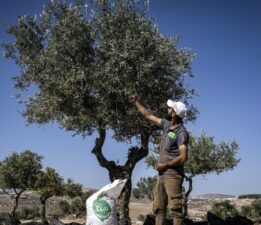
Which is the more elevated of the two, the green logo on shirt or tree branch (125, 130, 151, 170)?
tree branch (125, 130, 151, 170)

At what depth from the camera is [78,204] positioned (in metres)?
67.2

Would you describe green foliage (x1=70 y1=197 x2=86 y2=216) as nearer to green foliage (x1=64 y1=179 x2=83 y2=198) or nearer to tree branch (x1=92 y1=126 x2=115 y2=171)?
green foliage (x1=64 y1=179 x2=83 y2=198)

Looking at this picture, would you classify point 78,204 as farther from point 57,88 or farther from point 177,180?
point 177,180

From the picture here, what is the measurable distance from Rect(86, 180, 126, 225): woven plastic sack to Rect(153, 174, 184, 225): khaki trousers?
2.89 ft

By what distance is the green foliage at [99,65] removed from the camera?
55.8 ft

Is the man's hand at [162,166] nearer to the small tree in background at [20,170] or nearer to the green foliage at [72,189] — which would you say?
the small tree in background at [20,170]

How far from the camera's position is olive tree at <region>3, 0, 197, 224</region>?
55.9 ft

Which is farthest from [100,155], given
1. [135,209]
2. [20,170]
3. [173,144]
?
[135,209]

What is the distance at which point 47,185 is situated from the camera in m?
51.2

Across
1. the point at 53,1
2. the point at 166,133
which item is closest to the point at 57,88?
the point at 53,1

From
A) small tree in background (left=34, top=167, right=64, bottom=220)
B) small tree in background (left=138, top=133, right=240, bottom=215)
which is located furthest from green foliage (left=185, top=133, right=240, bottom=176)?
small tree in background (left=34, top=167, right=64, bottom=220)

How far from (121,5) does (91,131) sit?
5.36m

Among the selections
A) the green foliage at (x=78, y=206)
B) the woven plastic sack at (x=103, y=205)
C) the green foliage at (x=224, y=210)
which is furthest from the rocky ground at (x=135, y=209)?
the woven plastic sack at (x=103, y=205)

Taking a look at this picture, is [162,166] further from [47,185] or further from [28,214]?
[28,214]
